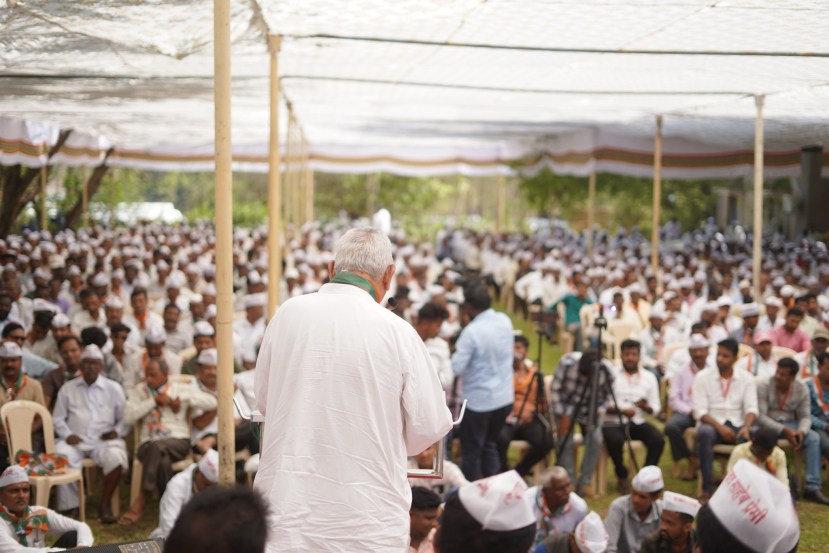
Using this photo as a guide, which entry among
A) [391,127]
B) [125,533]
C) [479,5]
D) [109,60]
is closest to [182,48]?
[109,60]

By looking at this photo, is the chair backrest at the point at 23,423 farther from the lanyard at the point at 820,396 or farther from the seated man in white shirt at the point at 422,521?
the lanyard at the point at 820,396

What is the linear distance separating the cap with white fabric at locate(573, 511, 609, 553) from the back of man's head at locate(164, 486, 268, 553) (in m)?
2.91

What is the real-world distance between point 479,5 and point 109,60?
2572 mm

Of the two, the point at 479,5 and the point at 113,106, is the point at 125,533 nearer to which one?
the point at 479,5

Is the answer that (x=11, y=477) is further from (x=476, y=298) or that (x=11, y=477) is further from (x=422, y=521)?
(x=476, y=298)

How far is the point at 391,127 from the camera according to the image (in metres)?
13.7

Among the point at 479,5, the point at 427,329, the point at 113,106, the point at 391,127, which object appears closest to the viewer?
the point at 479,5

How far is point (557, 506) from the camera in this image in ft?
16.1

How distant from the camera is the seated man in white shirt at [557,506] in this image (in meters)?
4.87

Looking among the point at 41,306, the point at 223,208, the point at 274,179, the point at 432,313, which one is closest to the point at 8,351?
the point at 274,179

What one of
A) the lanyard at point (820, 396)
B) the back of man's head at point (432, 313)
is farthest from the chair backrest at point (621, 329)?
the back of man's head at point (432, 313)

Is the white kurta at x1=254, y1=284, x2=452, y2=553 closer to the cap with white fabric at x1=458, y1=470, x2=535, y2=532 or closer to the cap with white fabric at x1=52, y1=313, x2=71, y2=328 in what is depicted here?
the cap with white fabric at x1=458, y1=470, x2=535, y2=532

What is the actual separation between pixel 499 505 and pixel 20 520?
11.3 feet

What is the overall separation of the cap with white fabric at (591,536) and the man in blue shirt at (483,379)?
1562 mm
